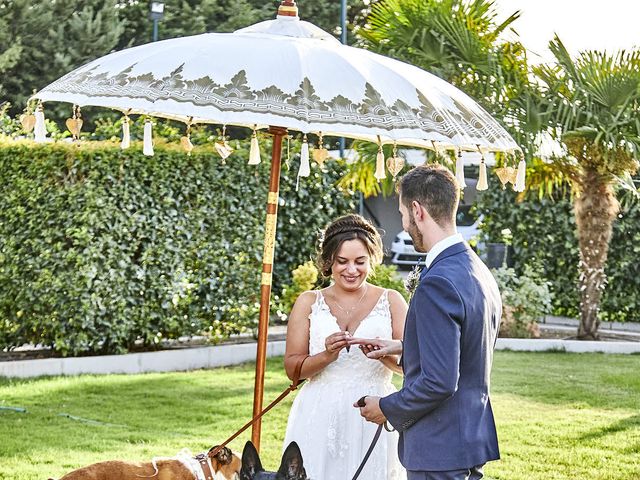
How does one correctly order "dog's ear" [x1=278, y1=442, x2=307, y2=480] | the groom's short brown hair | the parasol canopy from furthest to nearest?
the parasol canopy < "dog's ear" [x1=278, y1=442, x2=307, y2=480] < the groom's short brown hair

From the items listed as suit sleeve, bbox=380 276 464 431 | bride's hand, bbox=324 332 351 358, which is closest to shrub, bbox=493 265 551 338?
bride's hand, bbox=324 332 351 358

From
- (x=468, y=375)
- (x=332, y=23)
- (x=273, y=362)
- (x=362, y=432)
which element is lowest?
(x=273, y=362)

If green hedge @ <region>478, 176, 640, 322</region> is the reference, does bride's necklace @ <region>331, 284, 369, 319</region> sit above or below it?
above

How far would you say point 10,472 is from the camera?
7367 millimetres

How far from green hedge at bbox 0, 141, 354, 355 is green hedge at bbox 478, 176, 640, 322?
5107 mm

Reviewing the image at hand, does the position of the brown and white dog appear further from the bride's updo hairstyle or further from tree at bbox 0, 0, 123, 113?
tree at bbox 0, 0, 123, 113

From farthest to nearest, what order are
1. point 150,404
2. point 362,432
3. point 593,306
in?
1. point 593,306
2. point 150,404
3. point 362,432

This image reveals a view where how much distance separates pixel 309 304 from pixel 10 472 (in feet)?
10.5

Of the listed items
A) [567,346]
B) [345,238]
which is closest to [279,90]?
[345,238]

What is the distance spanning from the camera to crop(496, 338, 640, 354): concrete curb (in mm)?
14070

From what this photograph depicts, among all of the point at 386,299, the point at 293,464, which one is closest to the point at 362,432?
the point at 386,299

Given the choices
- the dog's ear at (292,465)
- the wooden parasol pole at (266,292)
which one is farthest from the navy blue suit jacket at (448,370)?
the wooden parasol pole at (266,292)

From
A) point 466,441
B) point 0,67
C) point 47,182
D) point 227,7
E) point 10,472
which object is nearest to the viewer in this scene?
point 466,441

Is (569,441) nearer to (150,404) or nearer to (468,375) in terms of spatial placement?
(150,404)
